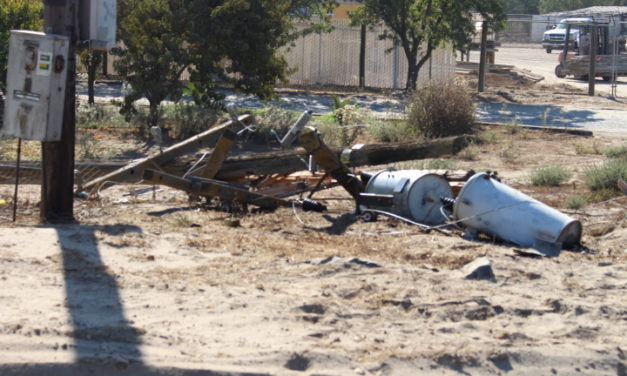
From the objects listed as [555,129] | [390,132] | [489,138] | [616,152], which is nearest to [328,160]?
[390,132]

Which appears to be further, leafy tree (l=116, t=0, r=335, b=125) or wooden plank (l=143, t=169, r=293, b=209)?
leafy tree (l=116, t=0, r=335, b=125)

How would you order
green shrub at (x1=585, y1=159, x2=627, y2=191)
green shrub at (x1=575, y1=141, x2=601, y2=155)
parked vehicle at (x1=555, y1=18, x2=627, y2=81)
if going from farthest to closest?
parked vehicle at (x1=555, y1=18, x2=627, y2=81)
green shrub at (x1=575, y1=141, x2=601, y2=155)
green shrub at (x1=585, y1=159, x2=627, y2=191)

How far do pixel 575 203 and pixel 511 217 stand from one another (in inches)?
80.2

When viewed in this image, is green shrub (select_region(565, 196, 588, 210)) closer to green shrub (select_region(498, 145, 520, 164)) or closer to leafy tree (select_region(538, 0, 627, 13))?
green shrub (select_region(498, 145, 520, 164))

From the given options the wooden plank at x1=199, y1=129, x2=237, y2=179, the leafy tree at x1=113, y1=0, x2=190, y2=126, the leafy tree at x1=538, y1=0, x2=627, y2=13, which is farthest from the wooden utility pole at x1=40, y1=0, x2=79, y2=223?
the leafy tree at x1=538, y1=0, x2=627, y2=13

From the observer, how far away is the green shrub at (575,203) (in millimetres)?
9961

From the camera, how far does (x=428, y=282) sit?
6340mm

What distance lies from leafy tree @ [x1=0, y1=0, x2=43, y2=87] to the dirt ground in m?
7.22

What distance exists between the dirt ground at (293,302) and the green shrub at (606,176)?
2.36m

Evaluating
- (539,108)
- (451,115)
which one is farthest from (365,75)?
(451,115)

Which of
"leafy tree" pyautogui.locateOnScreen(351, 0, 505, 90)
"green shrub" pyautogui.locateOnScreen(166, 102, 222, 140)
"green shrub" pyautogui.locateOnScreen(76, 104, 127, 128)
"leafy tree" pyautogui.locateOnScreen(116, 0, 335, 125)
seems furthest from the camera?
"leafy tree" pyautogui.locateOnScreen(351, 0, 505, 90)

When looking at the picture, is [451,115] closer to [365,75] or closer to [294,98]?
[294,98]

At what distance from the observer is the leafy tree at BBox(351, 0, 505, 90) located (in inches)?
869

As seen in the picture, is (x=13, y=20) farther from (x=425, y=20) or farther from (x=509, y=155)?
(x=425, y=20)
